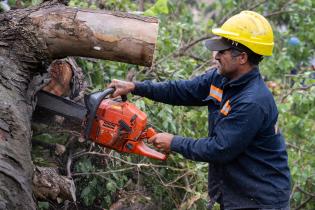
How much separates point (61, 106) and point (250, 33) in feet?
4.44

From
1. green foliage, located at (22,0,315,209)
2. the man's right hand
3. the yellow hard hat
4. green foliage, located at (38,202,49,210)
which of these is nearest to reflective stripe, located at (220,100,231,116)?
the yellow hard hat

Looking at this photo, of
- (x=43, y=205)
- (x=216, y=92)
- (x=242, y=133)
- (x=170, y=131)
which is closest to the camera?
(x=242, y=133)

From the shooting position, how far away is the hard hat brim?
129 inches

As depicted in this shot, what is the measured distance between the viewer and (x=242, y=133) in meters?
3.10

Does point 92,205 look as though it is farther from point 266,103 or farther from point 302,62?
point 302,62

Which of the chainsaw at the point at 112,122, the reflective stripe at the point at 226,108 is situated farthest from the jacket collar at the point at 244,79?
the chainsaw at the point at 112,122

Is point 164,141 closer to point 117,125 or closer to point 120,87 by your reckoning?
point 117,125

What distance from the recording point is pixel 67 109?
357 centimetres

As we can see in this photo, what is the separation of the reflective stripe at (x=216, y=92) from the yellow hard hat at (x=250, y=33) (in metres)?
0.37

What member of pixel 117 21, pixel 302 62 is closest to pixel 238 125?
pixel 117 21

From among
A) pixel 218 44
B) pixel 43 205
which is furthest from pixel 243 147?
pixel 43 205

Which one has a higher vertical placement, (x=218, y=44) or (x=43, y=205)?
(x=218, y=44)

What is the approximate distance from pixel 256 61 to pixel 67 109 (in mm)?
1299

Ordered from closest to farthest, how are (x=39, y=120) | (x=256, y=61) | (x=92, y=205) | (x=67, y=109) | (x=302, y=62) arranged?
(x=256, y=61) → (x=67, y=109) → (x=39, y=120) → (x=92, y=205) → (x=302, y=62)
